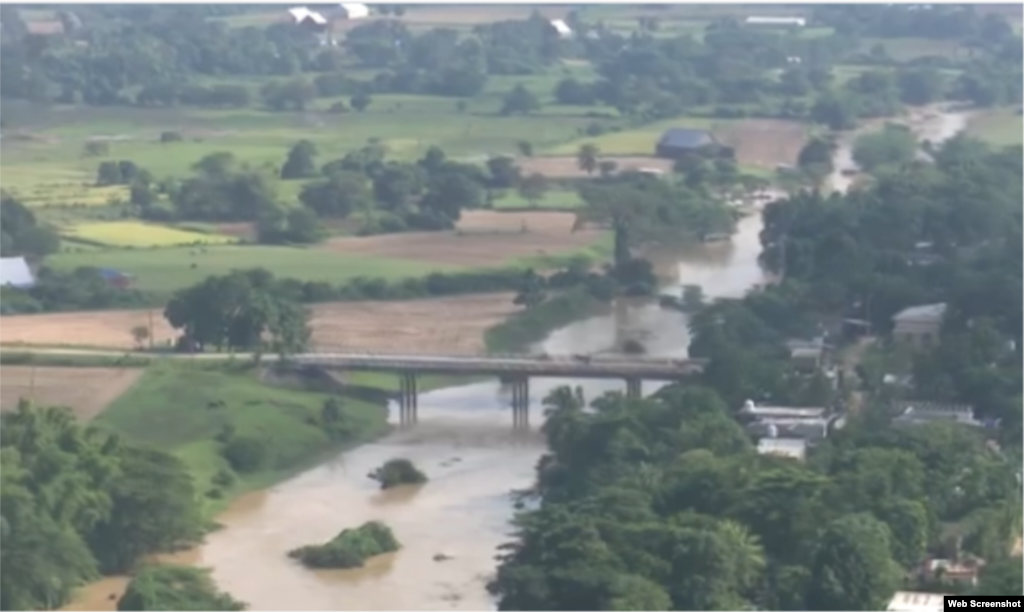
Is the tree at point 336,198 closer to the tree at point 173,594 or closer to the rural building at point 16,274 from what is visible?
the rural building at point 16,274

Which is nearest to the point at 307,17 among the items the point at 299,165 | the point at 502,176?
the point at 299,165

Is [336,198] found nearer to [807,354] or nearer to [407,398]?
[407,398]

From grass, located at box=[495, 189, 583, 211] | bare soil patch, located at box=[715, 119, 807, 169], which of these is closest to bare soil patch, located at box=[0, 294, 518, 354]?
grass, located at box=[495, 189, 583, 211]

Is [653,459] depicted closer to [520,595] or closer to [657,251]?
[520,595]

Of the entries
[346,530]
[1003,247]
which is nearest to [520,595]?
[346,530]

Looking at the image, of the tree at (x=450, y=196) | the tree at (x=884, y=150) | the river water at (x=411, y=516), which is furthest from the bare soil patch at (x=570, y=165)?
the river water at (x=411, y=516)
